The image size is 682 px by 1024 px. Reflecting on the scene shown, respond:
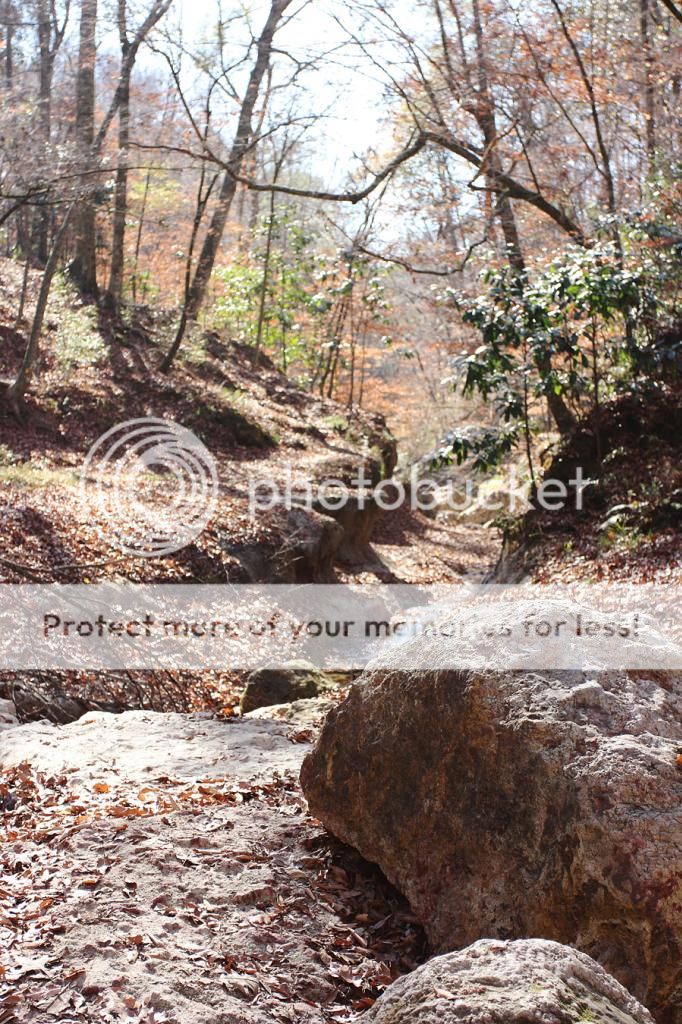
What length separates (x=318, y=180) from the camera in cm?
2344

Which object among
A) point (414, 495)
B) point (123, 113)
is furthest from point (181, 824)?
point (414, 495)

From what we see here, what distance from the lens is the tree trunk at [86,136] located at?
43.1ft

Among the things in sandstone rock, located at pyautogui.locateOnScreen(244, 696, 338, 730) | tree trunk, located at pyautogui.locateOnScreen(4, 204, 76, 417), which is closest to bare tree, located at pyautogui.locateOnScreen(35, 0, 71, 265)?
tree trunk, located at pyautogui.locateOnScreen(4, 204, 76, 417)

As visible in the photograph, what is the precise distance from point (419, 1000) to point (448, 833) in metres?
1.28

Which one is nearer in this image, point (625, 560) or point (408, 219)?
point (625, 560)

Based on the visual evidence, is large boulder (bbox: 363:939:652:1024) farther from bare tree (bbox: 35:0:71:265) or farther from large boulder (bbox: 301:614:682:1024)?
bare tree (bbox: 35:0:71:265)

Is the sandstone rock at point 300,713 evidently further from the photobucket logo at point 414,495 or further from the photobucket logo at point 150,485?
the photobucket logo at point 414,495

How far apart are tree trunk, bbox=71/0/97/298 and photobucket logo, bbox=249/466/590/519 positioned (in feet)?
14.9

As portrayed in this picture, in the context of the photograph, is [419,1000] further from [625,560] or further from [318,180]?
[318,180]

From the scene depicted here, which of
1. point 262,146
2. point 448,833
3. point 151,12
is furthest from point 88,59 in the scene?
point 448,833

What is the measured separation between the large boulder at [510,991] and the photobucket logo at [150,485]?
7.27 m

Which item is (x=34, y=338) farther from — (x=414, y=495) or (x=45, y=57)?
(x=414, y=495)

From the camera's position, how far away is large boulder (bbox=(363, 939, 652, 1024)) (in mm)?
1819

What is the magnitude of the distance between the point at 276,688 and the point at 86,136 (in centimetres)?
1031
